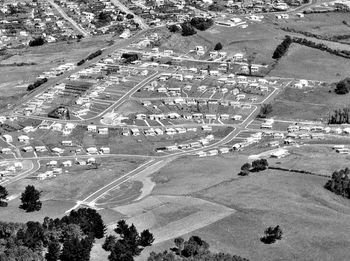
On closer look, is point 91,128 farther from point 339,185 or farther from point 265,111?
point 339,185

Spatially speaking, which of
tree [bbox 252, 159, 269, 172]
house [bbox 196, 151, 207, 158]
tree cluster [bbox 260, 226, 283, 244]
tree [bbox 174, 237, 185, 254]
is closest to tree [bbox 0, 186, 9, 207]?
tree [bbox 174, 237, 185, 254]

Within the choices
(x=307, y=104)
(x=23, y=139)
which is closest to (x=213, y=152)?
(x=307, y=104)

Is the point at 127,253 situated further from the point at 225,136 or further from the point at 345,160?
the point at 225,136

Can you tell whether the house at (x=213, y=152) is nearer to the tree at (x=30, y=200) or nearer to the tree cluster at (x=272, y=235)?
the tree at (x=30, y=200)

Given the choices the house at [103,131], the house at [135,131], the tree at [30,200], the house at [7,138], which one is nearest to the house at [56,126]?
the house at [103,131]

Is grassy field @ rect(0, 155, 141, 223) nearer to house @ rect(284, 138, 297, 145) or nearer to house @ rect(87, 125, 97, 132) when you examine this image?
house @ rect(87, 125, 97, 132)

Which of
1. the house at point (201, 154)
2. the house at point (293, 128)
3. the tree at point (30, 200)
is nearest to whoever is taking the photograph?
the tree at point (30, 200)

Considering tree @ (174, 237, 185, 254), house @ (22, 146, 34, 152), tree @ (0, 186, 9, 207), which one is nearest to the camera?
tree @ (174, 237, 185, 254)
